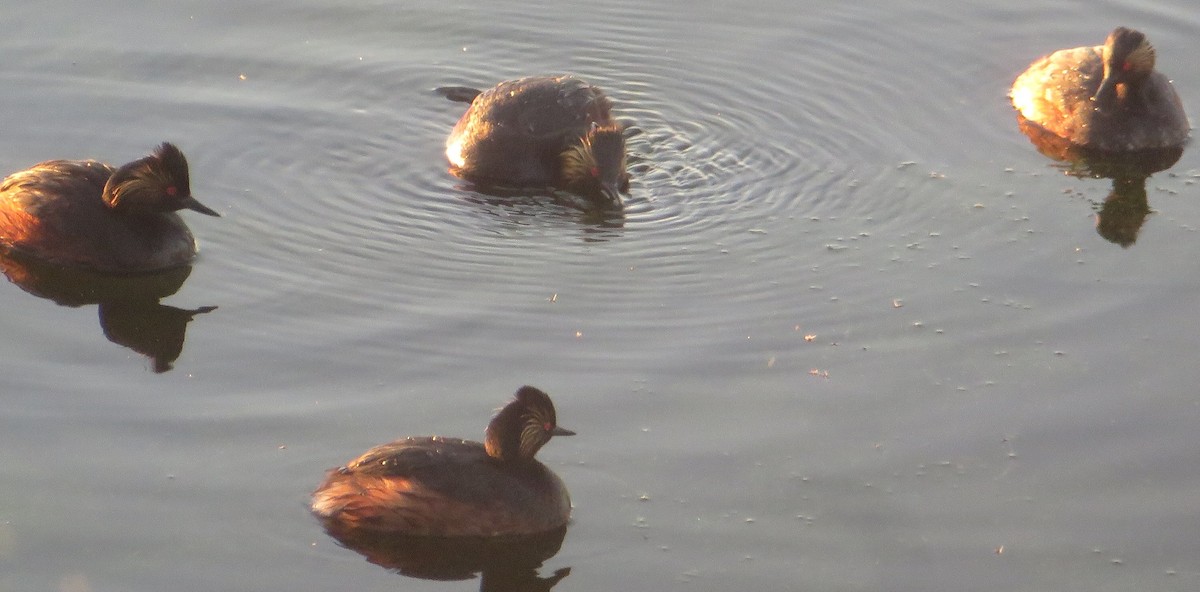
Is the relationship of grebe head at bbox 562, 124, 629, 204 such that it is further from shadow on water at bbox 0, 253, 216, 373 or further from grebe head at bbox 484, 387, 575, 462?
grebe head at bbox 484, 387, 575, 462

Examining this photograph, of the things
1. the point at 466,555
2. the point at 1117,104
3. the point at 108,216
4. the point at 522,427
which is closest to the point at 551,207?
the point at 108,216

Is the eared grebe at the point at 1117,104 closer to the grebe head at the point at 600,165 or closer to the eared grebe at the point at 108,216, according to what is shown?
the grebe head at the point at 600,165

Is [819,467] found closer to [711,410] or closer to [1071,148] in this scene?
[711,410]

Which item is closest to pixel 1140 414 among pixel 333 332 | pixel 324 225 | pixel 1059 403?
pixel 1059 403

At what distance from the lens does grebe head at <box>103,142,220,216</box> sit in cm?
1280

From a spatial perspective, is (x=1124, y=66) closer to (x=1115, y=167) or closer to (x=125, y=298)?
(x=1115, y=167)

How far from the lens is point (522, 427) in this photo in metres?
9.66

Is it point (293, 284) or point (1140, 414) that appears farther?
point (293, 284)

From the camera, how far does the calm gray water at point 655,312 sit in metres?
9.58

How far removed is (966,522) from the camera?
9.80 meters

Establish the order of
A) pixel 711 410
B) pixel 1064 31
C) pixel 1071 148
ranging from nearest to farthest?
pixel 711 410 → pixel 1071 148 → pixel 1064 31

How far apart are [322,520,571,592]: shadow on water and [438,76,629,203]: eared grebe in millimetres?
4895

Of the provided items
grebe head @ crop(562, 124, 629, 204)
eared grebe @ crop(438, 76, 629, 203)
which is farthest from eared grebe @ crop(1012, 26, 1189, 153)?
grebe head @ crop(562, 124, 629, 204)

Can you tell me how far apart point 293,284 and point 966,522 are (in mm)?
4865
